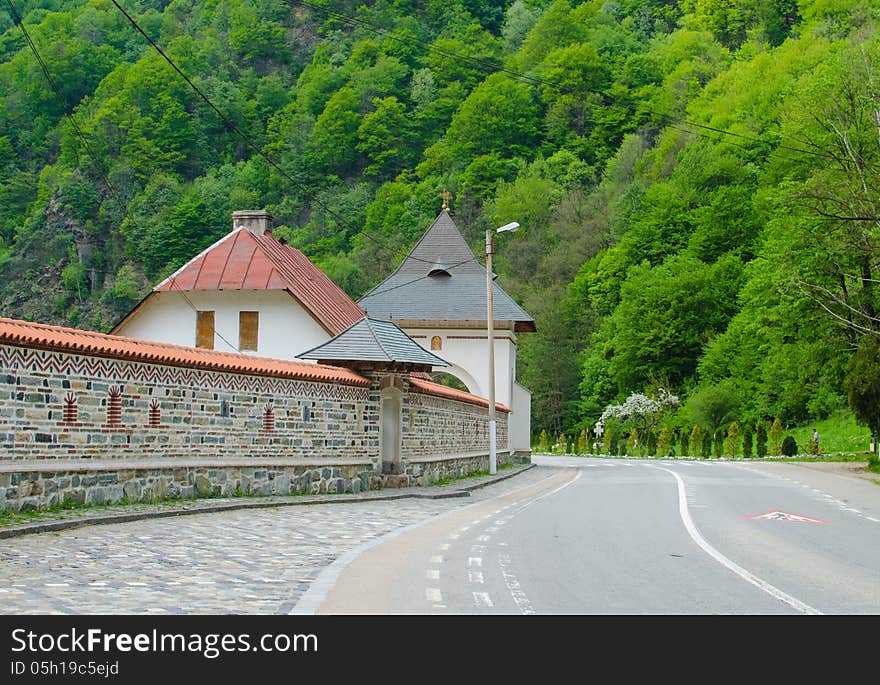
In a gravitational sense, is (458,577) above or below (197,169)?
below

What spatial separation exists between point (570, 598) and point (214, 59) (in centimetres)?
11048

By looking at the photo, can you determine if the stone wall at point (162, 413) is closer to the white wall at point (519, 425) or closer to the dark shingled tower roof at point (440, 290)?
the white wall at point (519, 425)

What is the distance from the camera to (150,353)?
1689 centimetres

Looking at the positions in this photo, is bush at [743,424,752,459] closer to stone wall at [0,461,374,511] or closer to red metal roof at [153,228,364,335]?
red metal roof at [153,228,364,335]

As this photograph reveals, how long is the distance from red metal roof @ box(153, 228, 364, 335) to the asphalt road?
19.2 m

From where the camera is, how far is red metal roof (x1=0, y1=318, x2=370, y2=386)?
47.6ft

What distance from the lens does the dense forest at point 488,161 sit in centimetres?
7156

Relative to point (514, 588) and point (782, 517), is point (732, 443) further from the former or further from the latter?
point (514, 588)

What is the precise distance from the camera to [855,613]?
805cm

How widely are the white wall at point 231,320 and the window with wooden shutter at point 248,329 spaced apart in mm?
189

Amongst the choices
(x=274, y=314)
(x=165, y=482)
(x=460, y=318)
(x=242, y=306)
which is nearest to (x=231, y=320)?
(x=242, y=306)

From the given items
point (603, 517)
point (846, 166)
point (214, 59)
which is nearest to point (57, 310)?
point (214, 59)

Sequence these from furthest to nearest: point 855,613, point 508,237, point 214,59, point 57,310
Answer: point 214,59
point 508,237
point 57,310
point 855,613

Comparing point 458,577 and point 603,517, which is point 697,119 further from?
point 458,577
